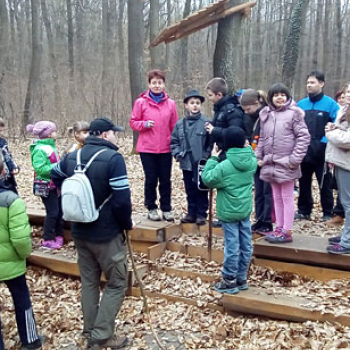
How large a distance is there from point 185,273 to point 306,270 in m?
1.44

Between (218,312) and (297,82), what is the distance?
26953 millimetres

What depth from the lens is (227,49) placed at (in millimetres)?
10531

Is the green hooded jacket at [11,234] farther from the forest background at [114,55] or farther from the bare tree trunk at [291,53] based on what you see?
the forest background at [114,55]

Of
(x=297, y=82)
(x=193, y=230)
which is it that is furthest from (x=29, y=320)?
(x=297, y=82)

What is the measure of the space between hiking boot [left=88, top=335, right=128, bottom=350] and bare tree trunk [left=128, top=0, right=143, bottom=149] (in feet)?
31.2

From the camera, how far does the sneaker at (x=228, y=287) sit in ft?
15.1

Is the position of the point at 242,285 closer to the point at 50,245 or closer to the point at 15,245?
the point at 15,245

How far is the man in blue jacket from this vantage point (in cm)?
610

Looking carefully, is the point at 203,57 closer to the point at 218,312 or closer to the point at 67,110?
the point at 67,110

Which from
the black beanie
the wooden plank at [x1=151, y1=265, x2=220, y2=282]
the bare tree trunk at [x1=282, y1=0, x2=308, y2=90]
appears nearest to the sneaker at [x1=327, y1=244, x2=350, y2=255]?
the wooden plank at [x1=151, y1=265, x2=220, y2=282]

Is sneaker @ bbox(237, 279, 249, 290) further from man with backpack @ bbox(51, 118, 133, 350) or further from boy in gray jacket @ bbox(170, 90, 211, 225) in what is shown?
boy in gray jacket @ bbox(170, 90, 211, 225)

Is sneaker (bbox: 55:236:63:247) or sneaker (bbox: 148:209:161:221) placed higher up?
sneaker (bbox: 148:209:161:221)

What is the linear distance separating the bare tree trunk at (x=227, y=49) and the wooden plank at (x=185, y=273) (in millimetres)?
6125

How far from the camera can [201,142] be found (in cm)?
564
